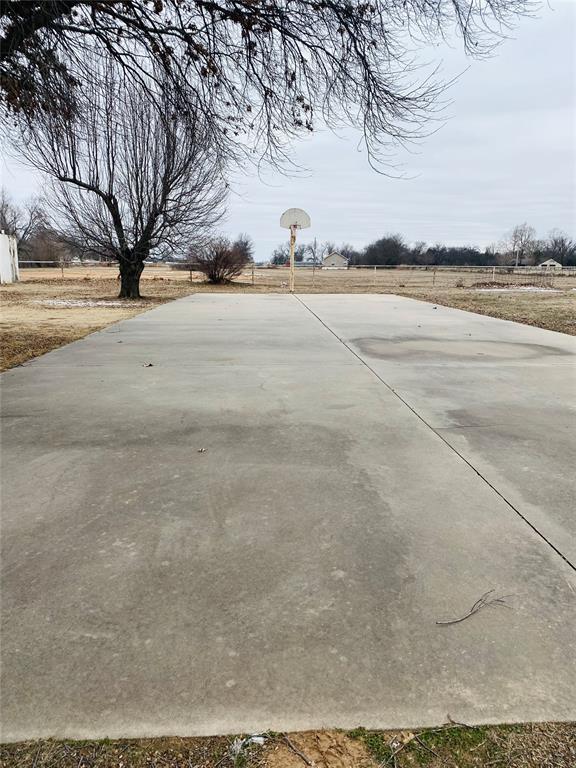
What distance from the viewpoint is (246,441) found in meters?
3.15

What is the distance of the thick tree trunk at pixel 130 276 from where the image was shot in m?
17.2

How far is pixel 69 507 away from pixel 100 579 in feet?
2.00

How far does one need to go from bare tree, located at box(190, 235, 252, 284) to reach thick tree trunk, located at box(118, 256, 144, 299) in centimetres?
831

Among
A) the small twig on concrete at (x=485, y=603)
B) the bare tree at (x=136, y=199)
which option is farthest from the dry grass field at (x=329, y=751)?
the bare tree at (x=136, y=199)

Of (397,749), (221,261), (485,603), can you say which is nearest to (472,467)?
(485,603)

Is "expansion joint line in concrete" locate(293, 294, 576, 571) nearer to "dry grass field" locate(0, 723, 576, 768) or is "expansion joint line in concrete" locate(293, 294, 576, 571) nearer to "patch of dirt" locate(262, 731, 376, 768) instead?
"dry grass field" locate(0, 723, 576, 768)

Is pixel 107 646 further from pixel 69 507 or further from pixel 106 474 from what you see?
pixel 106 474

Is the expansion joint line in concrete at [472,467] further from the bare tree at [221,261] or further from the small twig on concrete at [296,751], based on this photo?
the bare tree at [221,261]

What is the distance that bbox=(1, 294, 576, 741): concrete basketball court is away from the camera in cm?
132

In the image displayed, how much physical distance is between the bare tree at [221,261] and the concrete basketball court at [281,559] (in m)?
22.7

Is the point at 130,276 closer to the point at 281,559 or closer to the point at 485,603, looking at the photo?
the point at 281,559

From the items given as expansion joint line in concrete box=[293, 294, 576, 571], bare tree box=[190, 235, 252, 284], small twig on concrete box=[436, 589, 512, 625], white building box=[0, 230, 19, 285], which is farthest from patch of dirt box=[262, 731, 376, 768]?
white building box=[0, 230, 19, 285]

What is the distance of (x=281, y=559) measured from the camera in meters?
1.90

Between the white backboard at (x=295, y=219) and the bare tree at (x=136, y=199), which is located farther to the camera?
the white backboard at (x=295, y=219)
